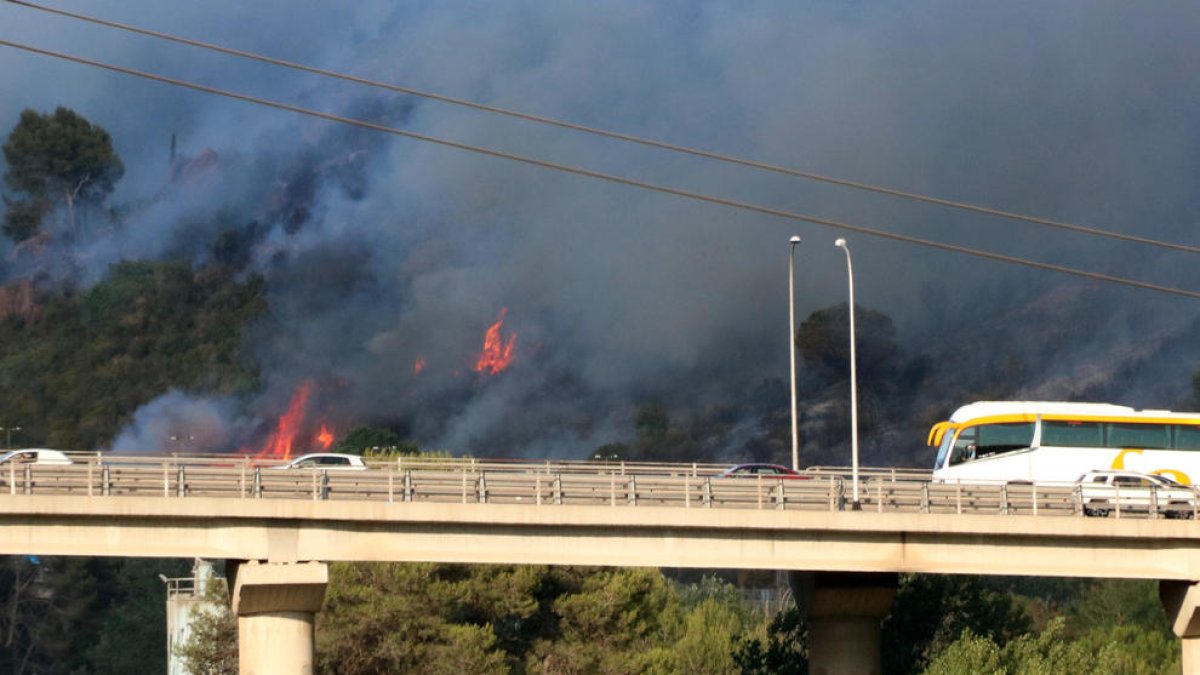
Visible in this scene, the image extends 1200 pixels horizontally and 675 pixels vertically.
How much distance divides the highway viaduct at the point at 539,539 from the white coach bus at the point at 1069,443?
1360 cm

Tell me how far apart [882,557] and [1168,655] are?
200 feet

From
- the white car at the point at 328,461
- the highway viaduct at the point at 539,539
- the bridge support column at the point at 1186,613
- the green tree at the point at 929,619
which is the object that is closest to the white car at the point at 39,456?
the white car at the point at 328,461

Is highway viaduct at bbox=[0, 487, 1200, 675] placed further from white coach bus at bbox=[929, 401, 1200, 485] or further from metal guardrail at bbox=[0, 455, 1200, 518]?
white coach bus at bbox=[929, 401, 1200, 485]

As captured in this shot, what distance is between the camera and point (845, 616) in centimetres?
7000

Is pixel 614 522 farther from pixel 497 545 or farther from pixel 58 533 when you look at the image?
pixel 58 533

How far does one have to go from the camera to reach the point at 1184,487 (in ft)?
228

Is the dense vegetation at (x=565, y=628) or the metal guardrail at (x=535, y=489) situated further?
the dense vegetation at (x=565, y=628)

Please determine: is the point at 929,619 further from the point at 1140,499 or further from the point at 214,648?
the point at 214,648

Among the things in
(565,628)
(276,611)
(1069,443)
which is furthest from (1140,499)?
(565,628)

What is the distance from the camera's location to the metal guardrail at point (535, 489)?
6366cm

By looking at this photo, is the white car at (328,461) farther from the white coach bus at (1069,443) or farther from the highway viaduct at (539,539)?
the white coach bus at (1069,443)

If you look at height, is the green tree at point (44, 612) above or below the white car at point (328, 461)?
below

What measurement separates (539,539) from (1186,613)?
→ 2235cm

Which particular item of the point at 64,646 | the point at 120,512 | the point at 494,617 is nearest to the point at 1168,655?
the point at 494,617
